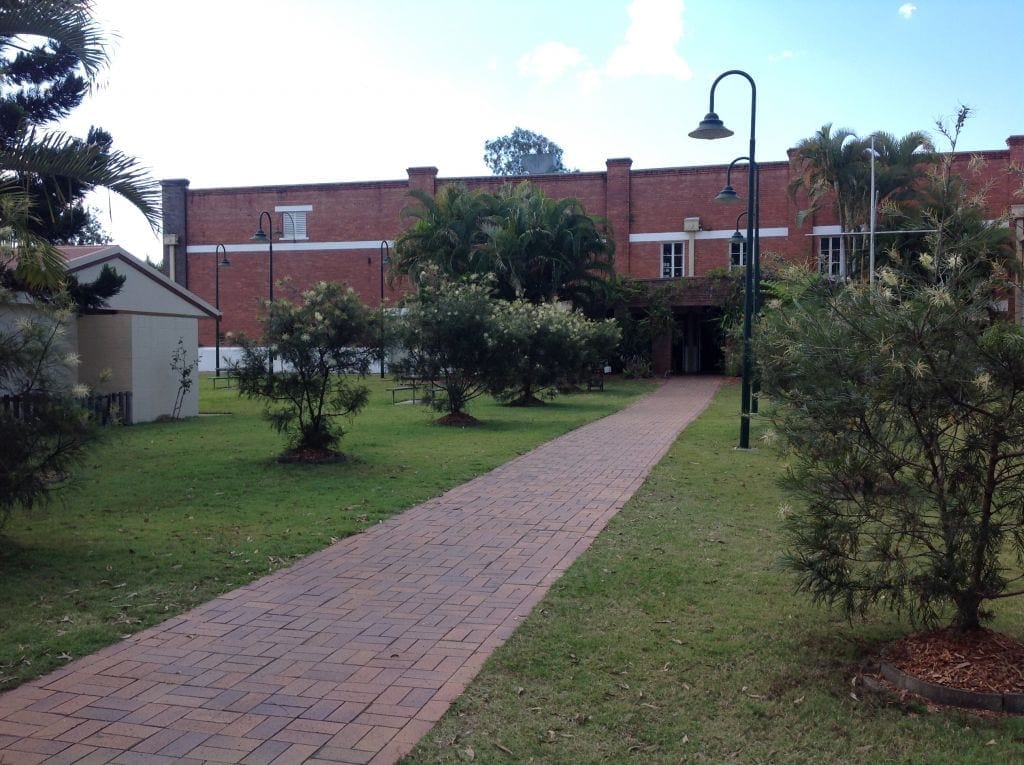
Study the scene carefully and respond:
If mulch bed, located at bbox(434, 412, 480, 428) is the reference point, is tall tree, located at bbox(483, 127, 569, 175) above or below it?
above

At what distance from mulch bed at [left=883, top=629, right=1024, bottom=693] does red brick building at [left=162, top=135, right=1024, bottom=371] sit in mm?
33646

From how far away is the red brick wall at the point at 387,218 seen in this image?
41.4 m

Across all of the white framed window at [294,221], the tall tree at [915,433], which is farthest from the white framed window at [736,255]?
the tall tree at [915,433]

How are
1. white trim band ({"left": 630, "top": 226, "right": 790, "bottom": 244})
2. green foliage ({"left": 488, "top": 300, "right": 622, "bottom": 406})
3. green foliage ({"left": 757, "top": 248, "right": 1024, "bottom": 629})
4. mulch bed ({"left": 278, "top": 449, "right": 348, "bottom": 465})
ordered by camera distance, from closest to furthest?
green foliage ({"left": 757, "top": 248, "right": 1024, "bottom": 629}), mulch bed ({"left": 278, "top": 449, "right": 348, "bottom": 465}), green foliage ({"left": 488, "top": 300, "right": 622, "bottom": 406}), white trim band ({"left": 630, "top": 226, "right": 790, "bottom": 244})

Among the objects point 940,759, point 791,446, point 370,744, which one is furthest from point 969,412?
point 370,744

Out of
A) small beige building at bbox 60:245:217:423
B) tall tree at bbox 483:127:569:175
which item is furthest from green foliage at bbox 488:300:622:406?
tall tree at bbox 483:127:569:175

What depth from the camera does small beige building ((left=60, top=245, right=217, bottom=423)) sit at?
19188mm

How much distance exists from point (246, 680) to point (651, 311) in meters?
35.0

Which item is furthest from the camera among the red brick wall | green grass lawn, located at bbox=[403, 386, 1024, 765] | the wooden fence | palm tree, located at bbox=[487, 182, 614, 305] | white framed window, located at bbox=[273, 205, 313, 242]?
white framed window, located at bbox=[273, 205, 313, 242]

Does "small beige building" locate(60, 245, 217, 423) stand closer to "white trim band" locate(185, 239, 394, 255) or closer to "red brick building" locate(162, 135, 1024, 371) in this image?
"red brick building" locate(162, 135, 1024, 371)

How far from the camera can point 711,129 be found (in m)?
14.2

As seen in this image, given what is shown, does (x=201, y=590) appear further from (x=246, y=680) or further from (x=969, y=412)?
(x=969, y=412)

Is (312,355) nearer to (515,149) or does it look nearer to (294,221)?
(294,221)

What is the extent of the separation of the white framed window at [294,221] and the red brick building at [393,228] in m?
0.05
